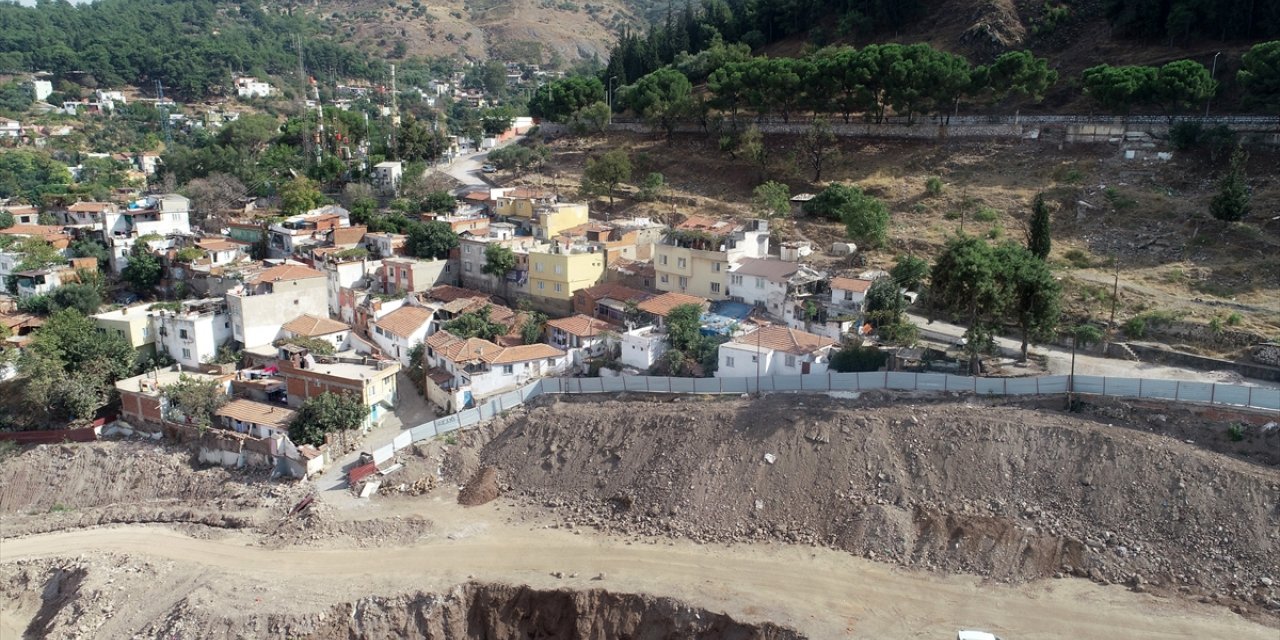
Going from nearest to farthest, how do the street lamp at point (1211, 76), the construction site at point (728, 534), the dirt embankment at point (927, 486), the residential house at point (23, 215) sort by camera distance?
the construction site at point (728, 534), the dirt embankment at point (927, 486), the street lamp at point (1211, 76), the residential house at point (23, 215)

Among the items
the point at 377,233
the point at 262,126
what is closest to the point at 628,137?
the point at 377,233

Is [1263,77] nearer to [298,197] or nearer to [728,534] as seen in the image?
[728,534]

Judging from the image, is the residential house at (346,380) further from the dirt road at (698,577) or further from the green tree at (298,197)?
the green tree at (298,197)

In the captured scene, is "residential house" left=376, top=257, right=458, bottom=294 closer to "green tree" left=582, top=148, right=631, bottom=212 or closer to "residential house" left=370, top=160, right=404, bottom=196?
"green tree" left=582, top=148, right=631, bottom=212

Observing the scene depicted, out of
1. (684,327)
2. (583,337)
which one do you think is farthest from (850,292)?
(583,337)

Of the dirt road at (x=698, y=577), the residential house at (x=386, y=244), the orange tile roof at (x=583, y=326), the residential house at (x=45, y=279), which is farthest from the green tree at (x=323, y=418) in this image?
the residential house at (x=45, y=279)

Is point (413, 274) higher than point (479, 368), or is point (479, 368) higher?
point (413, 274)

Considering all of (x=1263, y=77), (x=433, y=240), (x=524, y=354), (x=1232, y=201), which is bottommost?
(x=524, y=354)

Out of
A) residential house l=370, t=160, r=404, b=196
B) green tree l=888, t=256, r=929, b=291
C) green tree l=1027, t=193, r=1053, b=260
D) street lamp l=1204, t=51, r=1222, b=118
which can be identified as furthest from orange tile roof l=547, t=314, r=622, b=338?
street lamp l=1204, t=51, r=1222, b=118
